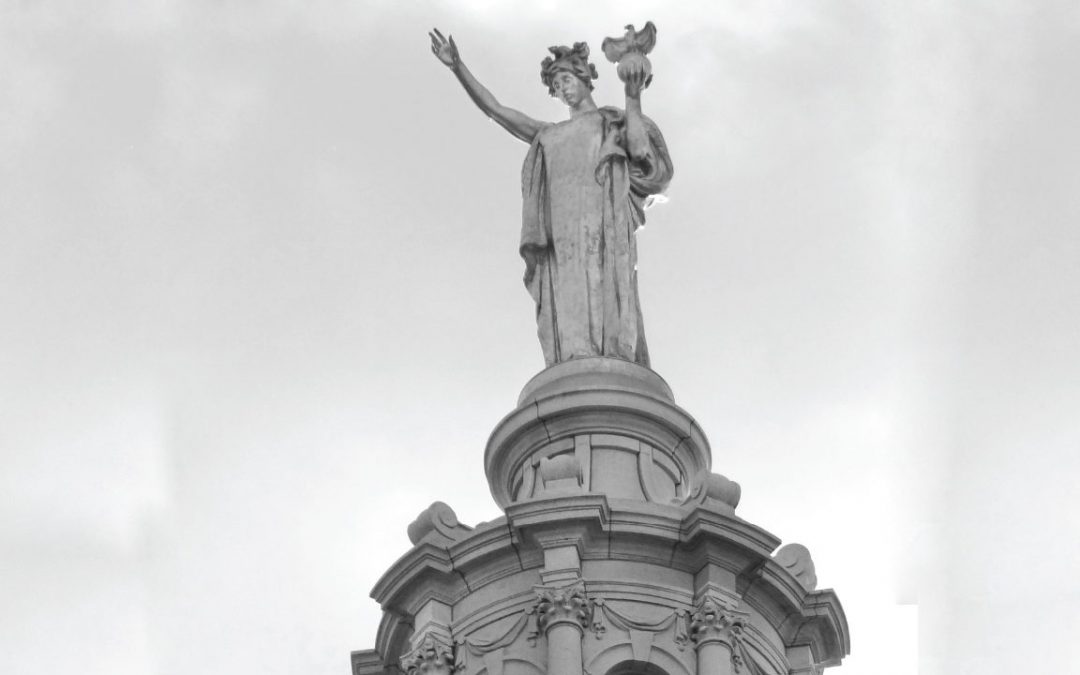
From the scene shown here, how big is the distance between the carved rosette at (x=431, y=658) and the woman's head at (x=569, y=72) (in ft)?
27.8

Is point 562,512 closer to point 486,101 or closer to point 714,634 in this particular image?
point 714,634

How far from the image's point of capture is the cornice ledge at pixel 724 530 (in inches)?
1083

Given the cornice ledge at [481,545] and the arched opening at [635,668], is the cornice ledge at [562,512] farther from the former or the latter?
the arched opening at [635,668]

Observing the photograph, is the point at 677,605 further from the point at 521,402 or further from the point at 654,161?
the point at 654,161

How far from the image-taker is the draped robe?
101ft

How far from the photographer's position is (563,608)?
27.0 m

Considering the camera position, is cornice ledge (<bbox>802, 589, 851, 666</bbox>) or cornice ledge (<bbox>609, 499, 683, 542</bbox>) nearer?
cornice ledge (<bbox>609, 499, 683, 542</bbox>)

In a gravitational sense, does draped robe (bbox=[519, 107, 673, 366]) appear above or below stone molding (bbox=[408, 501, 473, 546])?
above

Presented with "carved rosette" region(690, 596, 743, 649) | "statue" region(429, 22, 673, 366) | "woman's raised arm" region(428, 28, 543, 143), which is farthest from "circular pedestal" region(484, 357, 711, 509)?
"woman's raised arm" region(428, 28, 543, 143)

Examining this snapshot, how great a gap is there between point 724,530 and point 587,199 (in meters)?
5.87

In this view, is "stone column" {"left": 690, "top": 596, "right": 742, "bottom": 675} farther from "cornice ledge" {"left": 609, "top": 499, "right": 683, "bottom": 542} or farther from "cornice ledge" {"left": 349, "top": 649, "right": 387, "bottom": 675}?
"cornice ledge" {"left": 349, "top": 649, "right": 387, "bottom": 675}

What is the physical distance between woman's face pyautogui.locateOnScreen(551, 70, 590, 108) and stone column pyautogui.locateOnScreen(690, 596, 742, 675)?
27.3ft

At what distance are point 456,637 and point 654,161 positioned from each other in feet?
24.4

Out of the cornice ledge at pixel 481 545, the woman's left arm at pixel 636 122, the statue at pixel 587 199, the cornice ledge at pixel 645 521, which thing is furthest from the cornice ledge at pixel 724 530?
the woman's left arm at pixel 636 122
